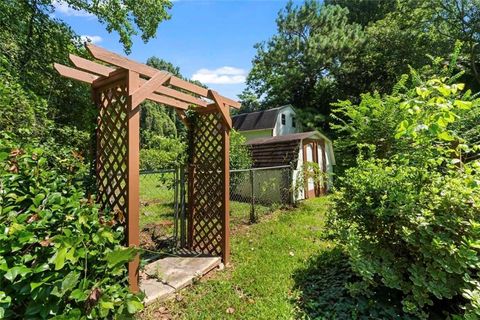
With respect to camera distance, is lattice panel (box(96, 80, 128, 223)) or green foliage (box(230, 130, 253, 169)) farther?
green foliage (box(230, 130, 253, 169))

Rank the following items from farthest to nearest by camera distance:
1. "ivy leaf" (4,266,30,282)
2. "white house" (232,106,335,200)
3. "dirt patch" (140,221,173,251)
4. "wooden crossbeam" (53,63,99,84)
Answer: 1. "white house" (232,106,335,200)
2. "dirt patch" (140,221,173,251)
3. "wooden crossbeam" (53,63,99,84)
4. "ivy leaf" (4,266,30,282)

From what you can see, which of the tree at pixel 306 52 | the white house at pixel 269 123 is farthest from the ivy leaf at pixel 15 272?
the tree at pixel 306 52

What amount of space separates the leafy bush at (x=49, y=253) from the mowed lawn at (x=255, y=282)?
1.49m

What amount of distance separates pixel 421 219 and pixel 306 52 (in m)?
18.8

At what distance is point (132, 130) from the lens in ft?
9.13

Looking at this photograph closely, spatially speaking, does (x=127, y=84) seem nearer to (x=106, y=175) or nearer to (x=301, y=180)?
(x=106, y=175)

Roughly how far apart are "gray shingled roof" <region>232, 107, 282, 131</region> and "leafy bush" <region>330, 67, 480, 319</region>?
47.8ft

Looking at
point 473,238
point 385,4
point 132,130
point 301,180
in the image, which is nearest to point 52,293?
point 132,130

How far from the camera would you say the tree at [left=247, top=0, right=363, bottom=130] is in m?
18.8

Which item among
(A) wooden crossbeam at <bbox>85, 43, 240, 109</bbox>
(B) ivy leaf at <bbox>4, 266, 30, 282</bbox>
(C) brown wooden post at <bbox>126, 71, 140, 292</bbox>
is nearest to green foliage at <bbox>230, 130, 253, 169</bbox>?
(A) wooden crossbeam at <bbox>85, 43, 240, 109</bbox>

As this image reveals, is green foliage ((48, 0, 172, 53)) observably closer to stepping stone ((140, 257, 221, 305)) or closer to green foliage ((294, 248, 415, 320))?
stepping stone ((140, 257, 221, 305))

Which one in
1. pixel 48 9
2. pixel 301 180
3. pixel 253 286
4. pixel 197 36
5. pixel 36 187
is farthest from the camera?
pixel 301 180

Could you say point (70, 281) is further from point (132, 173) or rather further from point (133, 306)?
point (132, 173)

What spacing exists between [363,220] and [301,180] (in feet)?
18.5
